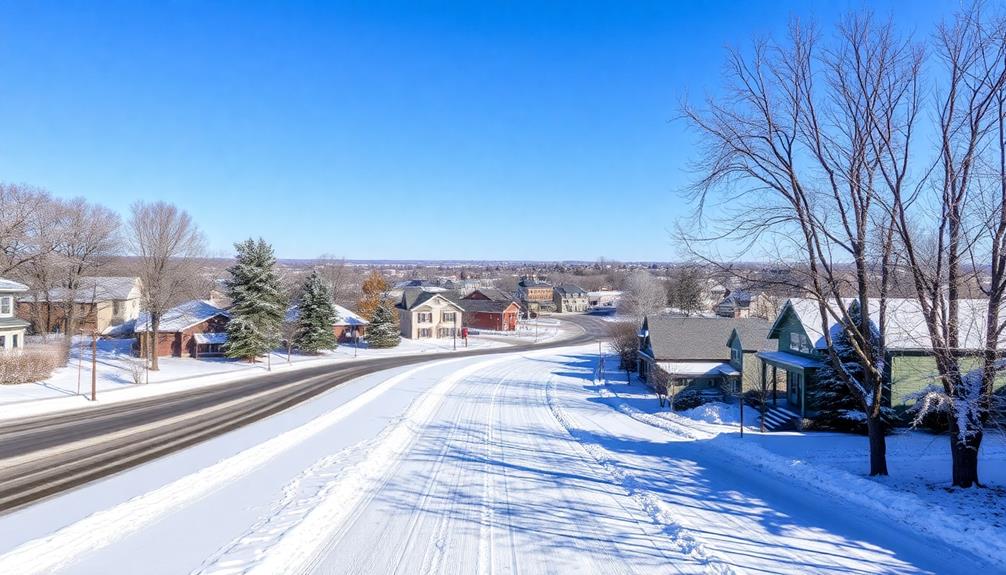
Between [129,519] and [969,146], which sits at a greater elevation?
[969,146]

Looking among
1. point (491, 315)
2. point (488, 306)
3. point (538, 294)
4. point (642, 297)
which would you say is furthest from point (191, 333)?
point (538, 294)

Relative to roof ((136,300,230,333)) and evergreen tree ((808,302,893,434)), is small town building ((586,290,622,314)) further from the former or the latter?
evergreen tree ((808,302,893,434))

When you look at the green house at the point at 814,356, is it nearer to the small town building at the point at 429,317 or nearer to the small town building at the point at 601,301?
the small town building at the point at 429,317

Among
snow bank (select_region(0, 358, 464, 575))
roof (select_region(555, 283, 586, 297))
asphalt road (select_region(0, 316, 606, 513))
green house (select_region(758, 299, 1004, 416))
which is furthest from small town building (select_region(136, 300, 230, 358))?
roof (select_region(555, 283, 586, 297))

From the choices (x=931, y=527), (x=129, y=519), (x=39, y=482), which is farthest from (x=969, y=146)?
(x=39, y=482)

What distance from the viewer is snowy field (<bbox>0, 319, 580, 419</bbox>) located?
80.1 ft

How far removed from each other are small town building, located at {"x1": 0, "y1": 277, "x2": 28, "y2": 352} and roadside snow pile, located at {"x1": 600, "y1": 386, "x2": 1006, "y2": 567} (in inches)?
1556

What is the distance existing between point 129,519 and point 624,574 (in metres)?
8.79

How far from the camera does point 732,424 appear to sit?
23.1 meters

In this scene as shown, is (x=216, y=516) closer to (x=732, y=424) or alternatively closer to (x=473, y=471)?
(x=473, y=471)

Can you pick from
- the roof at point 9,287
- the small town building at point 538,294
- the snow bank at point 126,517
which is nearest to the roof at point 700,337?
the snow bank at point 126,517

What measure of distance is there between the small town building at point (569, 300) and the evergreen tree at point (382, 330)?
59.2 meters

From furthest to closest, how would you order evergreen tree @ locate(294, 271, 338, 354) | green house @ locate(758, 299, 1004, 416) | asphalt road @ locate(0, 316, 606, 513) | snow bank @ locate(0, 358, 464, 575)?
evergreen tree @ locate(294, 271, 338, 354) → green house @ locate(758, 299, 1004, 416) → asphalt road @ locate(0, 316, 606, 513) → snow bank @ locate(0, 358, 464, 575)

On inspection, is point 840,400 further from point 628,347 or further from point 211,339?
point 211,339
